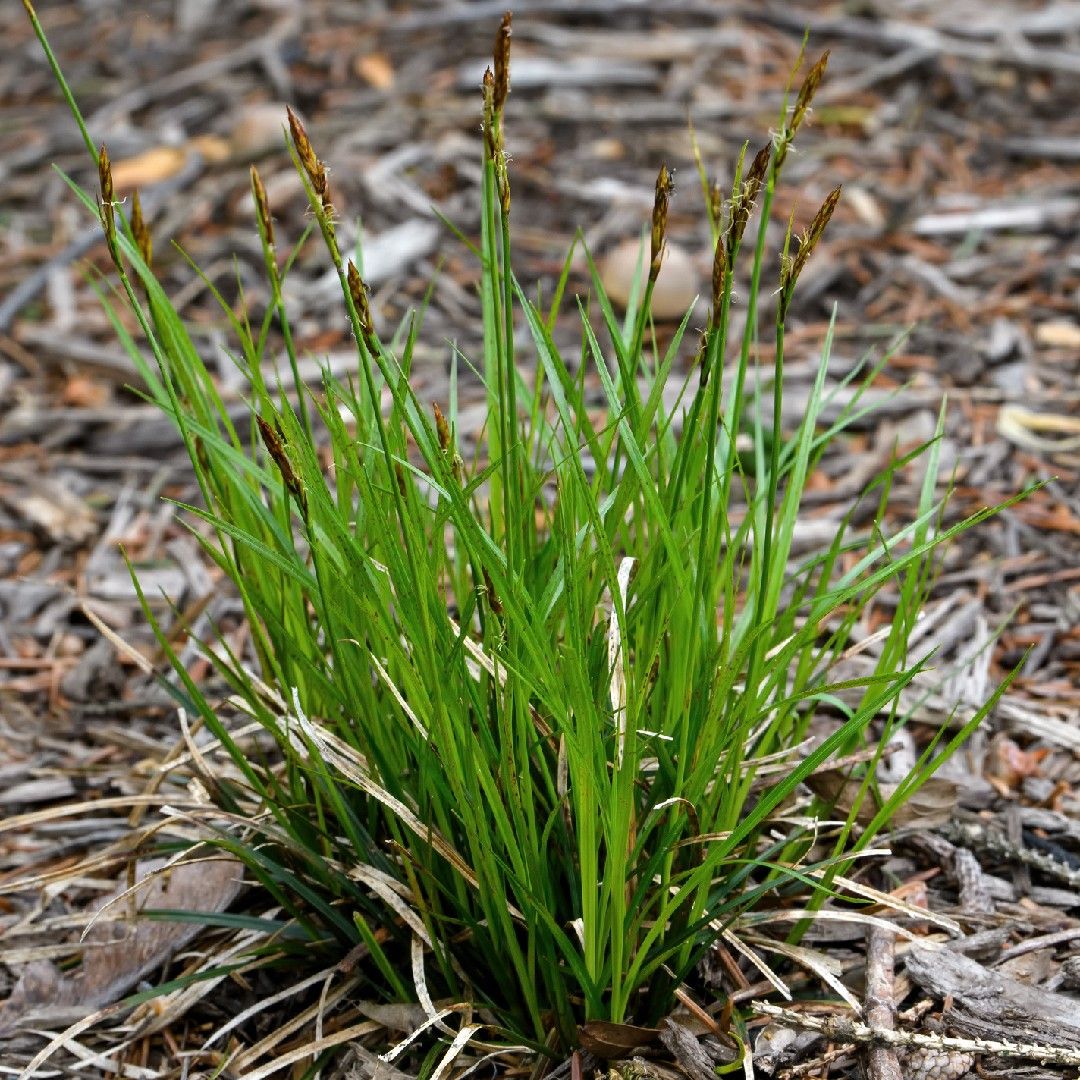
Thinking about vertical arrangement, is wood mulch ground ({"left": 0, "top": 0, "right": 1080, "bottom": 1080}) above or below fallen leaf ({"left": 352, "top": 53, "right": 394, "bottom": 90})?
below

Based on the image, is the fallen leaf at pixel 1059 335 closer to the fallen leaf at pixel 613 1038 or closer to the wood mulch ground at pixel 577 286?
the wood mulch ground at pixel 577 286

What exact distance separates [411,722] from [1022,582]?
1.29m

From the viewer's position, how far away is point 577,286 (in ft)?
10.5

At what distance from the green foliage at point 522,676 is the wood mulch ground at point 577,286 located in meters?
0.15

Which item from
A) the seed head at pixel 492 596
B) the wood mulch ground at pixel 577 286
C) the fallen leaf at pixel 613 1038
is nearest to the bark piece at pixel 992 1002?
the wood mulch ground at pixel 577 286

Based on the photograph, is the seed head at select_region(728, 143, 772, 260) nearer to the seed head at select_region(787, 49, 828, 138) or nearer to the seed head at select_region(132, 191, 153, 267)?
the seed head at select_region(787, 49, 828, 138)

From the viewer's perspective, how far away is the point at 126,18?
4.44 meters

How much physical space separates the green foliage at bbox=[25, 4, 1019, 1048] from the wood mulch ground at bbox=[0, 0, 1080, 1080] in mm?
152

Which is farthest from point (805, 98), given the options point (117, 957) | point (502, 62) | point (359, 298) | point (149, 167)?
point (149, 167)

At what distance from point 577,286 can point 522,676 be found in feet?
7.15

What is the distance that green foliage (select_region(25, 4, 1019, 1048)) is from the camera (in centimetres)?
120

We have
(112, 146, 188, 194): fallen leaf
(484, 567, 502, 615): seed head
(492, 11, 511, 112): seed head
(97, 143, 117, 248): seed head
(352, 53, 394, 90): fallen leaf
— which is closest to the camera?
(492, 11, 511, 112): seed head

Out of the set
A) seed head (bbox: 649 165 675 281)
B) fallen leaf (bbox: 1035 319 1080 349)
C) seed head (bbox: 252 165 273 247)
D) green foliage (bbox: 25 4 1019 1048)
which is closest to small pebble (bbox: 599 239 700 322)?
fallen leaf (bbox: 1035 319 1080 349)

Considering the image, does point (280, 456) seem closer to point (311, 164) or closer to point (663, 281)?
point (311, 164)
